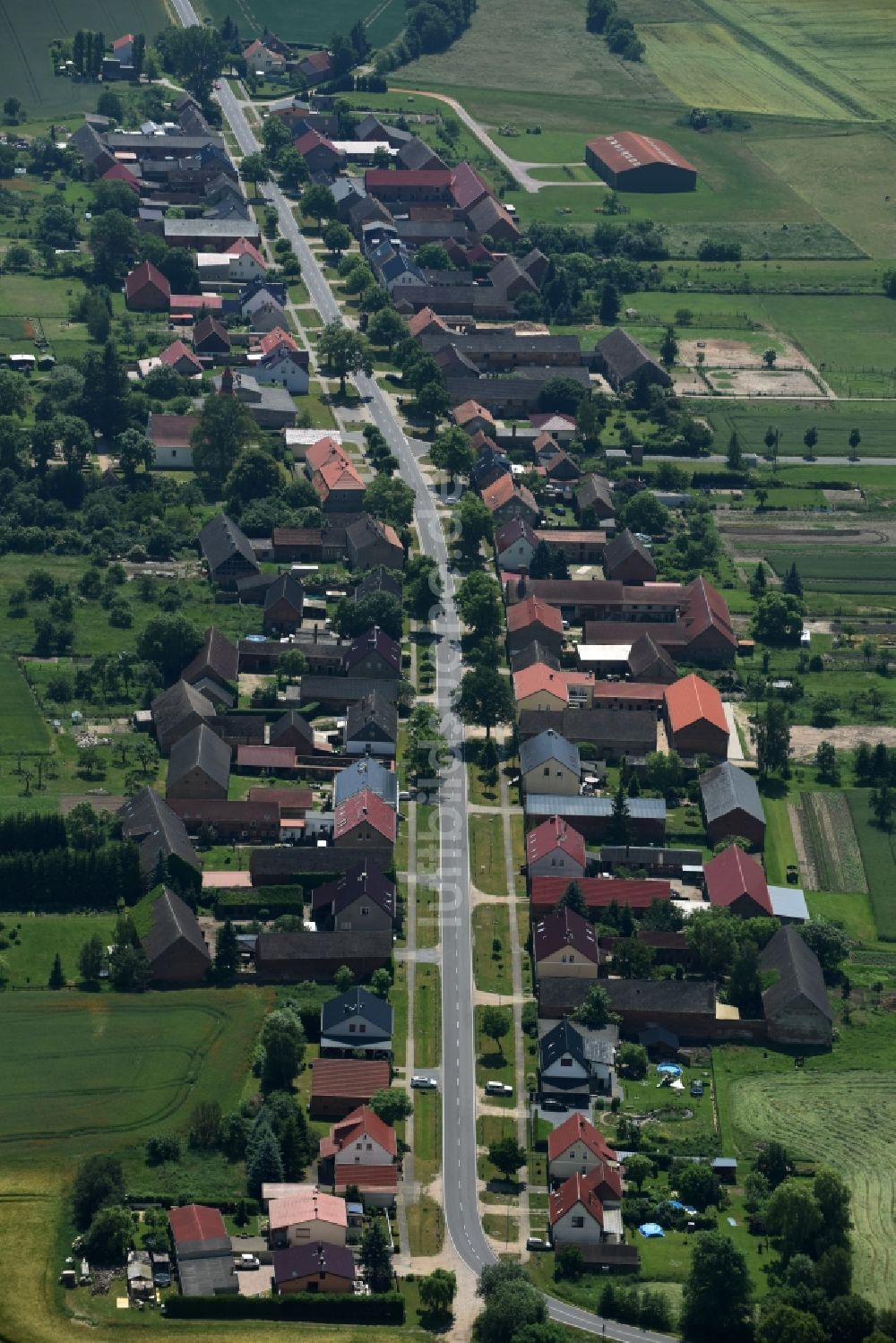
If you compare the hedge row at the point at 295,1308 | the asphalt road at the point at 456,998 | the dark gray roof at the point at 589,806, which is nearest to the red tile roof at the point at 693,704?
the dark gray roof at the point at 589,806

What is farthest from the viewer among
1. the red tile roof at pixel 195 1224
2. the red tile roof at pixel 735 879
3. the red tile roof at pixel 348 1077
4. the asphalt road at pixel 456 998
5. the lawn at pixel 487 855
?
the lawn at pixel 487 855

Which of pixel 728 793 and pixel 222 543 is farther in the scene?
pixel 222 543

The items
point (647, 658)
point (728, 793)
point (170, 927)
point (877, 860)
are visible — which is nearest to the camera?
point (170, 927)

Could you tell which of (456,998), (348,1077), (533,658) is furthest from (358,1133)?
(533,658)

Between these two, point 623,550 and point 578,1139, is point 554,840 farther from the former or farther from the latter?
point 623,550

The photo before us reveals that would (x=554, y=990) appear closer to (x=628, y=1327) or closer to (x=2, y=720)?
(x=628, y=1327)

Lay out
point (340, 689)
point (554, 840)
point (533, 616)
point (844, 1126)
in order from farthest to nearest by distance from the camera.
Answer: point (533, 616), point (340, 689), point (554, 840), point (844, 1126)

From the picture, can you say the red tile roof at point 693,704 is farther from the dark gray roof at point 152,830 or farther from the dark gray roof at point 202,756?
the dark gray roof at point 152,830
